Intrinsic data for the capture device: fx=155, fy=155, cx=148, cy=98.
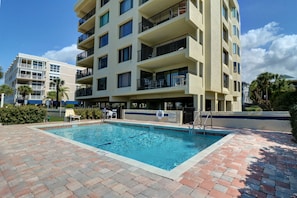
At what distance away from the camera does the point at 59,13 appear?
17125 millimetres

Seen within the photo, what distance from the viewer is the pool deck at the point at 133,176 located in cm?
290

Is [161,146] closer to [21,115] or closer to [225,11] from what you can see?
[21,115]

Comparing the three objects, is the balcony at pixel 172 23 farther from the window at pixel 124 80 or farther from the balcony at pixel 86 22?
the balcony at pixel 86 22

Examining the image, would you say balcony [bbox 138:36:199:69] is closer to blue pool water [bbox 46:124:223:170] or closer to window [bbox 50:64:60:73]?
blue pool water [bbox 46:124:223:170]

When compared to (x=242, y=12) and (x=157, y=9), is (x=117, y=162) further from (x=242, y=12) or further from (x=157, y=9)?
(x=242, y=12)

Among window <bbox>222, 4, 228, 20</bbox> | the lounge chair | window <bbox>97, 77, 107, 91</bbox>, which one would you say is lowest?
the lounge chair

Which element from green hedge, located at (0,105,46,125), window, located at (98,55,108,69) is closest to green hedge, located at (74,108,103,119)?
green hedge, located at (0,105,46,125)

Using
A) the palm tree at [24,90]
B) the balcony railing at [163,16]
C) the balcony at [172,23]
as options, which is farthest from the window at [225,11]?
the palm tree at [24,90]

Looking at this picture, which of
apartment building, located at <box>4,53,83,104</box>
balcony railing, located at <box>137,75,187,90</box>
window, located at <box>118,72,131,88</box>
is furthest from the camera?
apartment building, located at <box>4,53,83,104</box>

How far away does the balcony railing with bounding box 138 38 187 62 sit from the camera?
16400 mm

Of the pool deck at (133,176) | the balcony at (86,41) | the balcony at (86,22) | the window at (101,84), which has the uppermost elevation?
the balcony at (86,22)

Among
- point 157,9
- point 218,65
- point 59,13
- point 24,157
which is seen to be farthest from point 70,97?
point 24,157

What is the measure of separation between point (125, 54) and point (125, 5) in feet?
20.6

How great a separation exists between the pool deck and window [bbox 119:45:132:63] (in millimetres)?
15271
